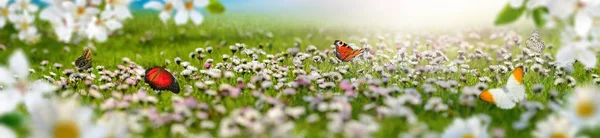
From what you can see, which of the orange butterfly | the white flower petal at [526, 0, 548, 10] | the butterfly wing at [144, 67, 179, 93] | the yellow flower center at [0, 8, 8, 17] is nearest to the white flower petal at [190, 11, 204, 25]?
the white flower petal at [526, 0, 548, 10]

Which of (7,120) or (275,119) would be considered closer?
(7,120)

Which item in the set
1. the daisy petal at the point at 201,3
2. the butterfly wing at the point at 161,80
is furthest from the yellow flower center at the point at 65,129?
the butterfly wing at the point at 161,80

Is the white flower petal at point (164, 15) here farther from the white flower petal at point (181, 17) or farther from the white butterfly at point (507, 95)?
the white butterfly at point (507, 95)

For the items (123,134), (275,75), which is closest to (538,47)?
(275,75)

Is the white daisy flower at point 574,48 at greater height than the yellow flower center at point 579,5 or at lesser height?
lesser

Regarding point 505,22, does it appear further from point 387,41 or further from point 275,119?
point 387,41
